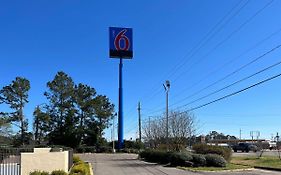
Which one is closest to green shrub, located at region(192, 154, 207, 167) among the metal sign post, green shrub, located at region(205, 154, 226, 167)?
green shrub, located at region(205, 154, 226, 167)

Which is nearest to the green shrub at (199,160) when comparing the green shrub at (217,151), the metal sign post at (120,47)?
the green shrub at (217,151)

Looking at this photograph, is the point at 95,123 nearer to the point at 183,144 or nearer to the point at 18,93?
the point at 18,93

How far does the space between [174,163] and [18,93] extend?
5587cm

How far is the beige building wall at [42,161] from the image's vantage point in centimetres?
2292

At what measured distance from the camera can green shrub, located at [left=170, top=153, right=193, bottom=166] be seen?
37.7 metres

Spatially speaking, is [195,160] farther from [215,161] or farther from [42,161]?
[42,161]

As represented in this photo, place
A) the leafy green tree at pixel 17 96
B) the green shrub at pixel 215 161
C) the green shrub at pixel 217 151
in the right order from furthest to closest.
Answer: the leafy green tree at pixel 17 96, the green shrub at pixel 217 151, the green shrub at pixel 215 161

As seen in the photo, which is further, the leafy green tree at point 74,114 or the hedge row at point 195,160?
the leafy green tree at point 74,114

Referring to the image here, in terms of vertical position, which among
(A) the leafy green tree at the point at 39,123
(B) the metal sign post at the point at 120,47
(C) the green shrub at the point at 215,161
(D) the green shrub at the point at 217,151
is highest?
(B) the metal sign post at the point at 120,47

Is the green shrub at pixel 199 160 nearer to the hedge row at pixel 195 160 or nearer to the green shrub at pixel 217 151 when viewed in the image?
the hedge row at pixel 195 160

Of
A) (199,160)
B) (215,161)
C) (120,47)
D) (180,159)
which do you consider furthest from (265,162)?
(120,47)

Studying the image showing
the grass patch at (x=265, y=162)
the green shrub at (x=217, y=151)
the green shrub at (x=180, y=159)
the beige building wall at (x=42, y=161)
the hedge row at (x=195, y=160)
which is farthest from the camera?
the green shrub at (x=217, y=151)

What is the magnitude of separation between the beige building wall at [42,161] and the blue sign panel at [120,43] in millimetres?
63748

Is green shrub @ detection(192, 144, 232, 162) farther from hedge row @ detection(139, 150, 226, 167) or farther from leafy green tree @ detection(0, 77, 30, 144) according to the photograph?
leafy green tree @ detection(0, 77, 30, 144)
